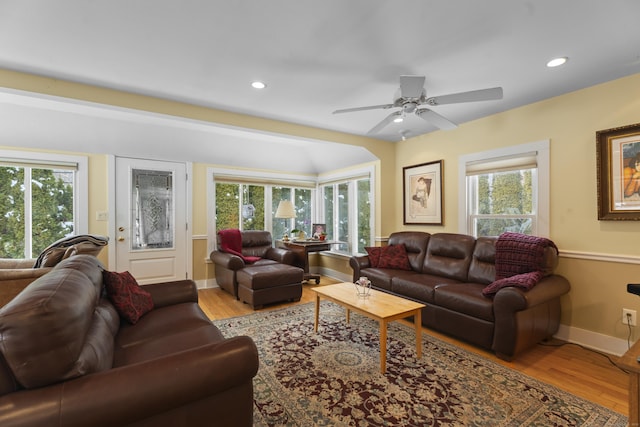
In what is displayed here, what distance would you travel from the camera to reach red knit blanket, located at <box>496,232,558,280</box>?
2717 millimetres

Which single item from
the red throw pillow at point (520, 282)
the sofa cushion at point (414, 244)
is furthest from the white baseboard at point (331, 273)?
the red throw pillow at point (520, 282)

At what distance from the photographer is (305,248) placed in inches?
185

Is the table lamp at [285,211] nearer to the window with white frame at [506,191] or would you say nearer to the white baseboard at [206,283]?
the white baseboard at [206,283]

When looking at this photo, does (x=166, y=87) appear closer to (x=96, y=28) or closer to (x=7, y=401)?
(x=96, y=28)

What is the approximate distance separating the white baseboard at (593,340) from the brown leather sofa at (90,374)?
3.13m

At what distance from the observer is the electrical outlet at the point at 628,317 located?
8.13 feet

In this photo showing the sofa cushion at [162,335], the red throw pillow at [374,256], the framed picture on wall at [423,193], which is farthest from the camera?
the framed picture on wall at [423,193]

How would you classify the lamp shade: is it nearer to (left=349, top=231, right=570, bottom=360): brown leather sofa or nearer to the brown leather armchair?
the brown leather armchair

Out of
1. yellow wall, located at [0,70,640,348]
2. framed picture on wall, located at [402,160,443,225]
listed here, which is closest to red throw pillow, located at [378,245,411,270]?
framed picture on wall, located at [402,160,443,225]

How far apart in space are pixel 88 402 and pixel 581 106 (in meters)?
4.08

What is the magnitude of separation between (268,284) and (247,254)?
131 centimetres

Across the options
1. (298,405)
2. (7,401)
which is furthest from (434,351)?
(7,401)

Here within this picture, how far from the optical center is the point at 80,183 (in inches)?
153

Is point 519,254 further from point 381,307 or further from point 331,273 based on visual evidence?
point 331,273
